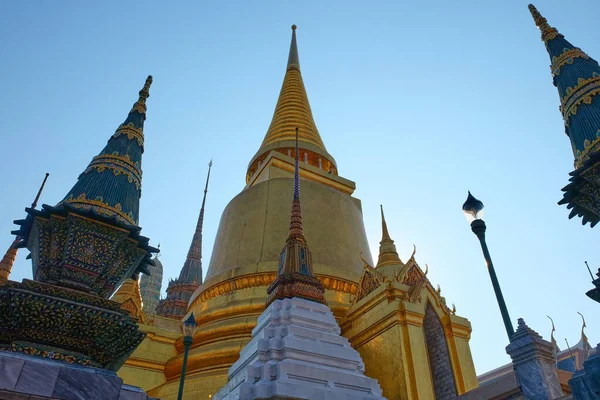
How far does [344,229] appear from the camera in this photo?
1324cm

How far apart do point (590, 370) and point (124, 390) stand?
3873 mm

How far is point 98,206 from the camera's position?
493 centimetres

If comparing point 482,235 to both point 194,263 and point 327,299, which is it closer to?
point 327,299

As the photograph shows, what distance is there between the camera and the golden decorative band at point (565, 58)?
21.2 ft

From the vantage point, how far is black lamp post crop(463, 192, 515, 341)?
14.1ft

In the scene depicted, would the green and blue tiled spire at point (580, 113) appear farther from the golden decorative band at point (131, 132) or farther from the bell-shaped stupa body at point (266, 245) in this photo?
the bell-shaped stupa body at point (266, 245)

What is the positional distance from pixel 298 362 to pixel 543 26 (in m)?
6.54

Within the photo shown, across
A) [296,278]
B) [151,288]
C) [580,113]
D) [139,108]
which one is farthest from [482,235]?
[151,288]

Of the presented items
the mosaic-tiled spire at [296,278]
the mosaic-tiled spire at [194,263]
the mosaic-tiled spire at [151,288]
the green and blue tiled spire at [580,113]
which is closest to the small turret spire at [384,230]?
the mosaic-tiled spire at [296,278]

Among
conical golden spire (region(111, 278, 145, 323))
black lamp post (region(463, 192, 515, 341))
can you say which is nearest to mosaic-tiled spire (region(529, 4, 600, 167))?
black lamp post (region(463, 192, 515, 341))

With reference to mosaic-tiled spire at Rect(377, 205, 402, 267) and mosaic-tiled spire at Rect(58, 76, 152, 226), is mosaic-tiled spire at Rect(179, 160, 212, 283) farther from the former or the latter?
mosaic-tiled spire at Rect(58, 76, 152, 226)

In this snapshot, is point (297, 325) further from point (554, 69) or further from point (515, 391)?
point (554, 69)

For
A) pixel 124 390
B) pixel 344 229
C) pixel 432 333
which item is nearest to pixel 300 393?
pixel 124 390

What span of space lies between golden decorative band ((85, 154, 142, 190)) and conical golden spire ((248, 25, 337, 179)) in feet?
35.0
